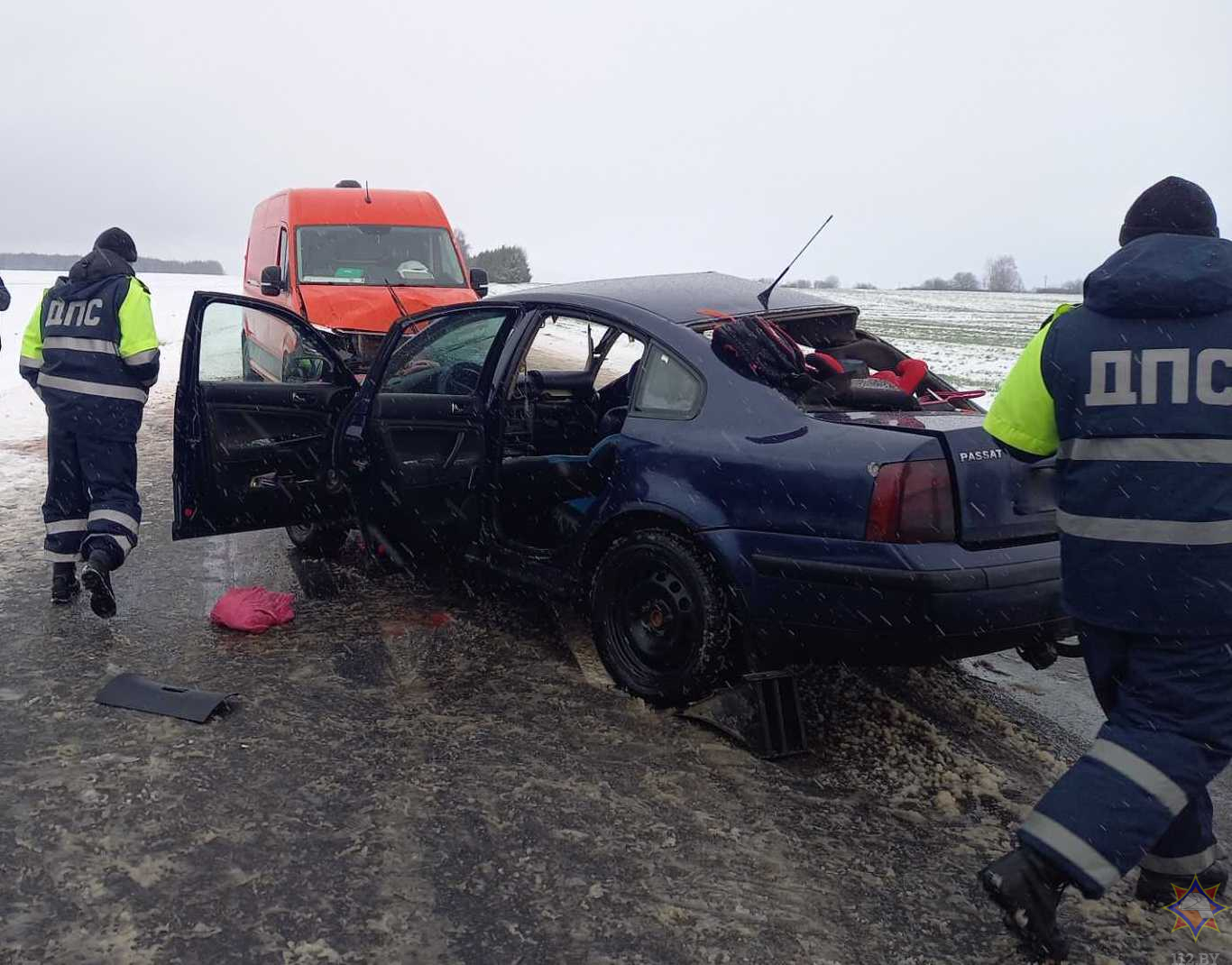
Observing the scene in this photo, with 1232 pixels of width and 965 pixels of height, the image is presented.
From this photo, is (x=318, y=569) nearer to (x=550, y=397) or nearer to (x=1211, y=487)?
(x=550, y=397)

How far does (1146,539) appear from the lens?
2.42 meters

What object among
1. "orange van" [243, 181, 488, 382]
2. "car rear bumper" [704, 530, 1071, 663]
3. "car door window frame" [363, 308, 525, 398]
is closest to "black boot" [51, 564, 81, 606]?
"car door window frame" [363, 308, 525, 398]

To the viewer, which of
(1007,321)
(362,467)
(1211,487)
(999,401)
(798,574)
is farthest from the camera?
(1007,321)

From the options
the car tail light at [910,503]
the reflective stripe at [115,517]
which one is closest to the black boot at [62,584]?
the reflective stripe at [115,517]

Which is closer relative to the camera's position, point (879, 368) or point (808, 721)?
point (808, 721)

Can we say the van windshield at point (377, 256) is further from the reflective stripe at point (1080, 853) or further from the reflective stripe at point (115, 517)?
the reflective stripe at point (1080, 853)

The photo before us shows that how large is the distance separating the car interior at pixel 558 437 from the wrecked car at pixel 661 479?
1cm

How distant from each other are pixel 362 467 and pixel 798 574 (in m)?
2.60

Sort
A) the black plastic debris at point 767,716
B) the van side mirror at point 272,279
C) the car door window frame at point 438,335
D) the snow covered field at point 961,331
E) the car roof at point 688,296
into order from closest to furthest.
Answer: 1. the black plastic debris at point 767,716
2. the car roof at point 688,296
3. the car door window frame at point 438,335
4. the van side mirror at point 272,279
5. the snow covered field at point 961,331

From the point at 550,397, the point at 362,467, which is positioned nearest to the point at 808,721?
the point at 550,397

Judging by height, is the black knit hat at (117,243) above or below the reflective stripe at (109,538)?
above

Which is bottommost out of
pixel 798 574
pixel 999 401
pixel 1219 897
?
pixel 1219 897

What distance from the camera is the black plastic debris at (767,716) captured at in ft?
11.5

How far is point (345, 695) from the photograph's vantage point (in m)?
4.01
